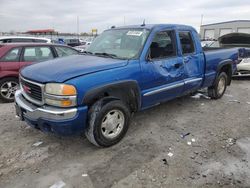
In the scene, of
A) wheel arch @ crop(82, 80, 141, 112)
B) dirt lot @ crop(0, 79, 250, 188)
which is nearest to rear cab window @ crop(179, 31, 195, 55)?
dirt lot @ crop(0, 79, 250, 188)

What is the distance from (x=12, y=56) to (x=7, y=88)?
2.75 feet

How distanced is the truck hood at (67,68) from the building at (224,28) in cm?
2982

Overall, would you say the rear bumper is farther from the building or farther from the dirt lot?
the building

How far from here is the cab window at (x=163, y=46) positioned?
14.2 ft

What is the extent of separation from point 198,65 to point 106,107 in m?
2.64

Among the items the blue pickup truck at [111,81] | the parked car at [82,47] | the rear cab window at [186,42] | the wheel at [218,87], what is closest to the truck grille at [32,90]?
the blue pickup truck at [111,81]

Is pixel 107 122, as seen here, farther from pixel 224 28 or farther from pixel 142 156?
pixel 224 28

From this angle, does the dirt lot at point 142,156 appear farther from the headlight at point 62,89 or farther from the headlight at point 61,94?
the headlight at point 62,89

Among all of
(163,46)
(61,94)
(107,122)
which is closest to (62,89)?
(61,94)

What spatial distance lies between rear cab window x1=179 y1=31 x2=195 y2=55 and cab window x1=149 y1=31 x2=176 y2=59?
301 millimetres

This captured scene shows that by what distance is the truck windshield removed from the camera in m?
4.20

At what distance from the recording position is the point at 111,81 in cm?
359

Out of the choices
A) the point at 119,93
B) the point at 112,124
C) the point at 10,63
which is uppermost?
the point at 10,63

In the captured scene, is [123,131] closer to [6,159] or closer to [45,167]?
[45,167]
